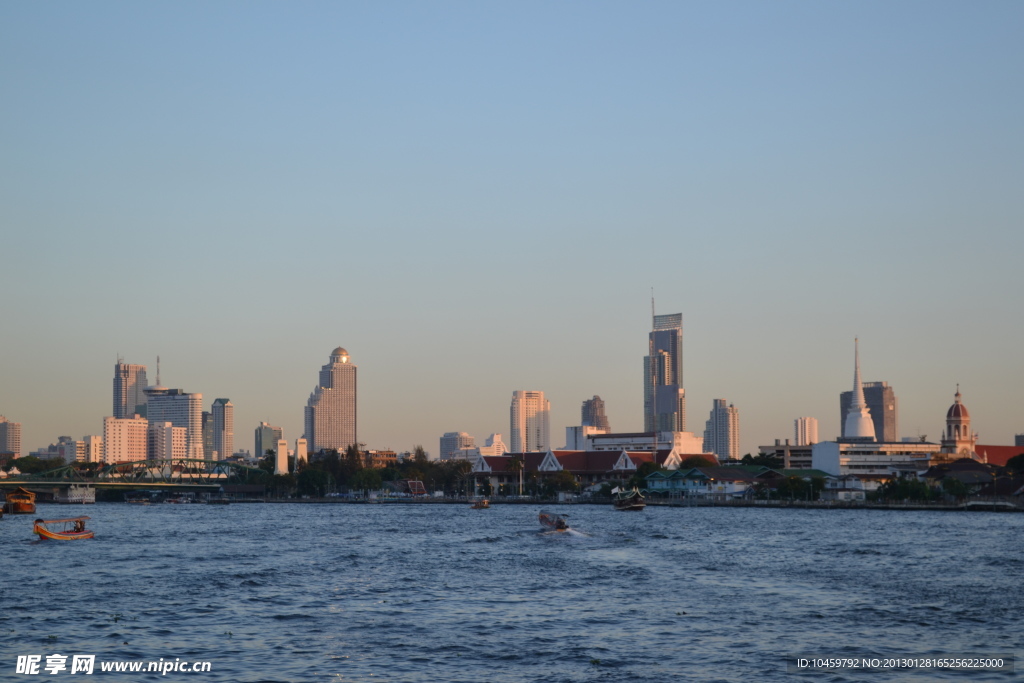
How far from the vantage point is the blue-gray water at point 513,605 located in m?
30.5

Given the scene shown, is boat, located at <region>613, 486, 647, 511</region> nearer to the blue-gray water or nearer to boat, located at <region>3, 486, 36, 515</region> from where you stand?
the blue-gray water

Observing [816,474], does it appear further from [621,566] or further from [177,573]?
[177,573]

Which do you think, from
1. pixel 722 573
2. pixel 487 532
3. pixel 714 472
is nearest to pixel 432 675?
pixel 722 573

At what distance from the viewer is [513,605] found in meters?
41.3

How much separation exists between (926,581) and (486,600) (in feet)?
66.7

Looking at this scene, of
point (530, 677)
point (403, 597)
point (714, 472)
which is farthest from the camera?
point (714, 472)

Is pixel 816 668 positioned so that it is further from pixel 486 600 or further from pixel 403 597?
pixel 403 597

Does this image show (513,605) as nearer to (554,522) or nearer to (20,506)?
(554,522)

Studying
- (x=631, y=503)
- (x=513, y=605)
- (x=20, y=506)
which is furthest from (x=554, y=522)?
(x=20, y=506)

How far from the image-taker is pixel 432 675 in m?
28.5

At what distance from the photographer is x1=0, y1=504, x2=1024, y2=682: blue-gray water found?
30500mm

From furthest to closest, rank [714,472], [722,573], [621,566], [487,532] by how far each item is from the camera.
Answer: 1. [714,472]
2. [487,532]
3. [621,566]
4. [722,573]

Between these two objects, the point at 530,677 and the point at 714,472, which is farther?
the point at 714,472

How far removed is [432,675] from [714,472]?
147 metres
